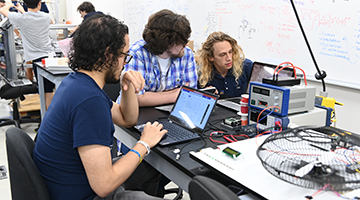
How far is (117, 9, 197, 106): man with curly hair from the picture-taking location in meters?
1.83

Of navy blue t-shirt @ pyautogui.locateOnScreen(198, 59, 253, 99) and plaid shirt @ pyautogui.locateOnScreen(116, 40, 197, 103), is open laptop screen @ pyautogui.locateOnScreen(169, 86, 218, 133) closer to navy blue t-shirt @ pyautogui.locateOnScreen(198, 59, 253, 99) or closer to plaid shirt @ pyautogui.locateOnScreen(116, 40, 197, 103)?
plaid shirt @ pyautogui.locateOnScreen(116, 40, 197, 103)

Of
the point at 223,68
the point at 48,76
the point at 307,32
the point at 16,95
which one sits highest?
the point at 307,32

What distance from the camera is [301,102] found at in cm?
137

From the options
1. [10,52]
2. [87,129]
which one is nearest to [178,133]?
[87,129]

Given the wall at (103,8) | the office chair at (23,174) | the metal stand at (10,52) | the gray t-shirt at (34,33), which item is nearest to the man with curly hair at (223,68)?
the office chair at (23,174)

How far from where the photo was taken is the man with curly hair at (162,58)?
1825mm

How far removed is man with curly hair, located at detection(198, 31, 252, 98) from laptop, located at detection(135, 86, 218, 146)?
Answer: 70cm

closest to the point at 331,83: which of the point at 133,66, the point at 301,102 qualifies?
the point at 301,102

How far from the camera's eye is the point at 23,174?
1.01 metres

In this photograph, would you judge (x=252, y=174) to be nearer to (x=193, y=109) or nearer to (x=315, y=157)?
(x=315, y=157)

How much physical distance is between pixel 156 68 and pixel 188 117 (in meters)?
0.57

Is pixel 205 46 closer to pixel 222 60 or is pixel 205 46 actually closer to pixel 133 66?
pixel 222 60

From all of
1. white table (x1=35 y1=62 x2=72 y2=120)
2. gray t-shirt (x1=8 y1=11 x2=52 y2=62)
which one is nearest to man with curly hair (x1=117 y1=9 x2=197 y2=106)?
white table (x1=35 y1=62 x2=72 y2=120)

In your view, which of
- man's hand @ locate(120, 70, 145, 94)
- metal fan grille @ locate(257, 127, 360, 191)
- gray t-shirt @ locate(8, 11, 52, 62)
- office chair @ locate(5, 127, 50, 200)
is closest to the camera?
metal fan grille @ locate(257, 127, 360, 191)
